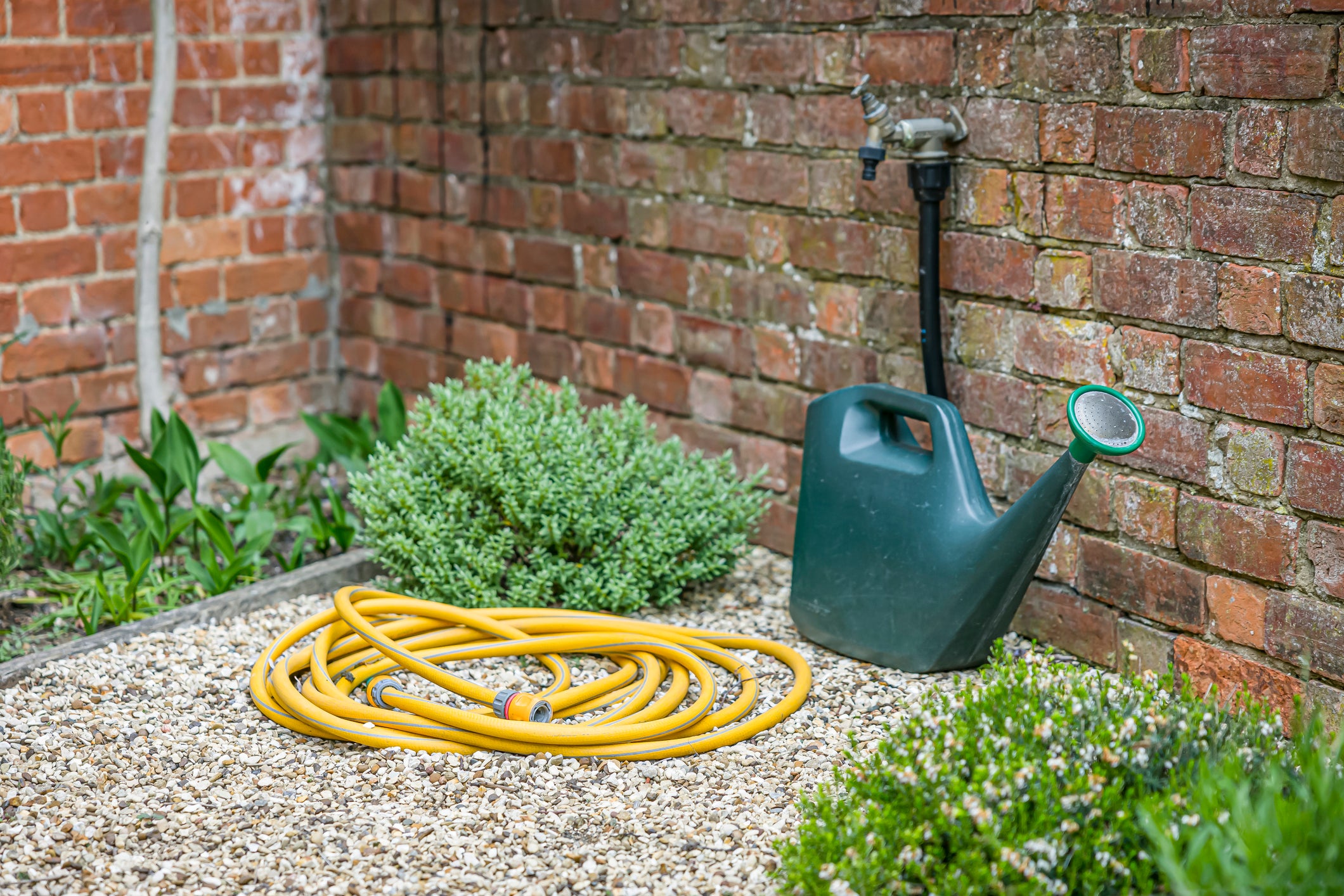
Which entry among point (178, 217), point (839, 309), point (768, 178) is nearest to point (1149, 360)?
point (839, 309)

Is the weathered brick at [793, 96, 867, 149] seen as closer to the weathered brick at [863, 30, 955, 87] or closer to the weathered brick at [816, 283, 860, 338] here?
the weathered brick at [863, 30, 955, 87]

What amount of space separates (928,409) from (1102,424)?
1.33 ft

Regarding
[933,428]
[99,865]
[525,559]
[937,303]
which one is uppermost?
[937,303]

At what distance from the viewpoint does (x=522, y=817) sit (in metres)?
1.91

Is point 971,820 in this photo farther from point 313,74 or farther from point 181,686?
point 313,74

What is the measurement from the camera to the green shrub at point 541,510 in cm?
262

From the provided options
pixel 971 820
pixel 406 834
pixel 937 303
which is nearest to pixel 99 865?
pixel 406 834

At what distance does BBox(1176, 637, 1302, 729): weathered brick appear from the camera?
2.13 m

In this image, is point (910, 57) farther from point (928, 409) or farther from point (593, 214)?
point (593, 214)

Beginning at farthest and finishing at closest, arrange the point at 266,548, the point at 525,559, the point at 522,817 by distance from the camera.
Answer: the point at 266,548 → the point at 525,559 → the point at 522,817

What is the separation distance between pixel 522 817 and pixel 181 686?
0.82m

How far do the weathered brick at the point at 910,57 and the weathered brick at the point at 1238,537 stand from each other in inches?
36.7

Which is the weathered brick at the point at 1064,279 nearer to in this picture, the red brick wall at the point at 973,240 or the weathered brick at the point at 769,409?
the red brick wall at the point at 973,240

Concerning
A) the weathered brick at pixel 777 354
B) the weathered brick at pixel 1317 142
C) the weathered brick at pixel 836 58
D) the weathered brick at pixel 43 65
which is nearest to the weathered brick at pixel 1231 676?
the weathered brick at pixel 1317 142
